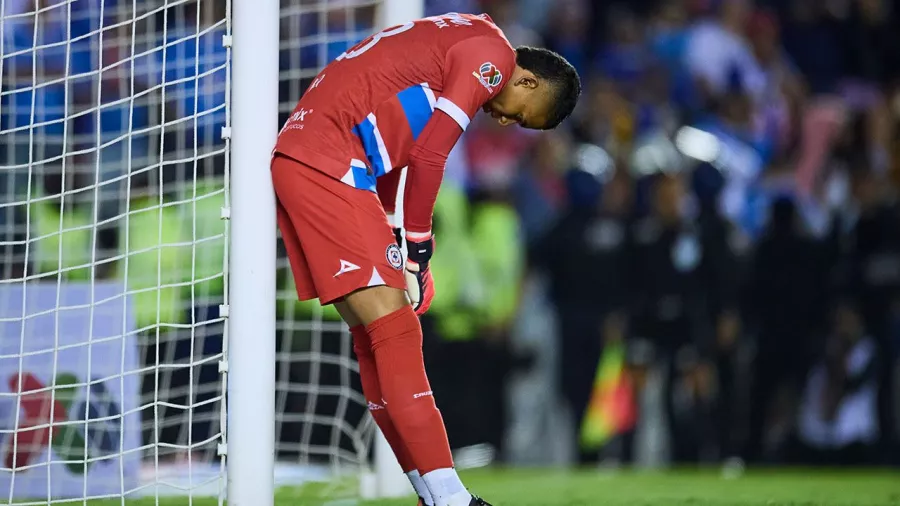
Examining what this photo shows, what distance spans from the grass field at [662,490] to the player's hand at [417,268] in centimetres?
131

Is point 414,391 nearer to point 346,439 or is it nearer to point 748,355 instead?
point 346,439

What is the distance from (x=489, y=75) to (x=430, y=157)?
33 cm

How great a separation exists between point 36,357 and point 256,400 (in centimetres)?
192

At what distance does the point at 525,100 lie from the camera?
4.07 m

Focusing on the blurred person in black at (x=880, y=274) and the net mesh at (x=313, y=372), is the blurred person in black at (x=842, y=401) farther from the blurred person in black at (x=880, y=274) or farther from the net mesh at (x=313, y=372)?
the net mesh at (x=313, y=372)

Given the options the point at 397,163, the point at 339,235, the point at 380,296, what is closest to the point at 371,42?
the point at 397,163

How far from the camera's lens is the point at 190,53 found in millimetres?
6773

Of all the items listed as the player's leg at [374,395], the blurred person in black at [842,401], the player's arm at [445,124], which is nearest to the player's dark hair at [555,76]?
the player's arm at [445,124]

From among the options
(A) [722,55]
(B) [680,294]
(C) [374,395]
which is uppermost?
(A) [722,55]

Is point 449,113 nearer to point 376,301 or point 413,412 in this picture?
point 376,301

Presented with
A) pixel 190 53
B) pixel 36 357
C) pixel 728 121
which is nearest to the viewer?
pixel 36 357

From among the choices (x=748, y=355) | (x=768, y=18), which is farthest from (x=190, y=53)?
(x=768, y=18)

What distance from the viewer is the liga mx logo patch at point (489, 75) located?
12.9 ft

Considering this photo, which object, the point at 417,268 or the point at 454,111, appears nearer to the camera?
the point at 454,111
